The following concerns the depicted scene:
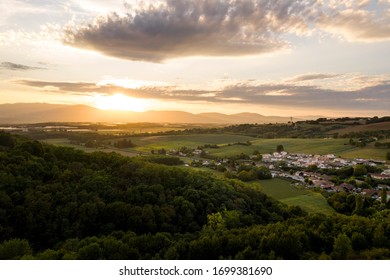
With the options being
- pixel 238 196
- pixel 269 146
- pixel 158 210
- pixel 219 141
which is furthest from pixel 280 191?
pixel 219 141

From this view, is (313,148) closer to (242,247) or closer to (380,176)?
(380,176)

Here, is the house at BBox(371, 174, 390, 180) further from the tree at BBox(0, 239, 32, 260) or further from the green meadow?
the tree at BBox(0, 239, 32, 260)

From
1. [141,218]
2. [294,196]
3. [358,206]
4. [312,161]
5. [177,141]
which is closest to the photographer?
[141,218]

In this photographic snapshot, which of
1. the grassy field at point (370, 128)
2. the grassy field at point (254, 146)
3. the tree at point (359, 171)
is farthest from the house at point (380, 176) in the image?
the grassy field at point (370, 128)

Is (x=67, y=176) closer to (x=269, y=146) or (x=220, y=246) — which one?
(x=220, y=246)

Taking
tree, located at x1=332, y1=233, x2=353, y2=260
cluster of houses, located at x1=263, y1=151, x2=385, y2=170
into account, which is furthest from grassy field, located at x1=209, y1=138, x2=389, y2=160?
tree, located at x1=332, y1=233, x2=353, y2=260

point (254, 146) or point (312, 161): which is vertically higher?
point (254, 146)

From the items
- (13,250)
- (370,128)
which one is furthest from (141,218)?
(370,128)
